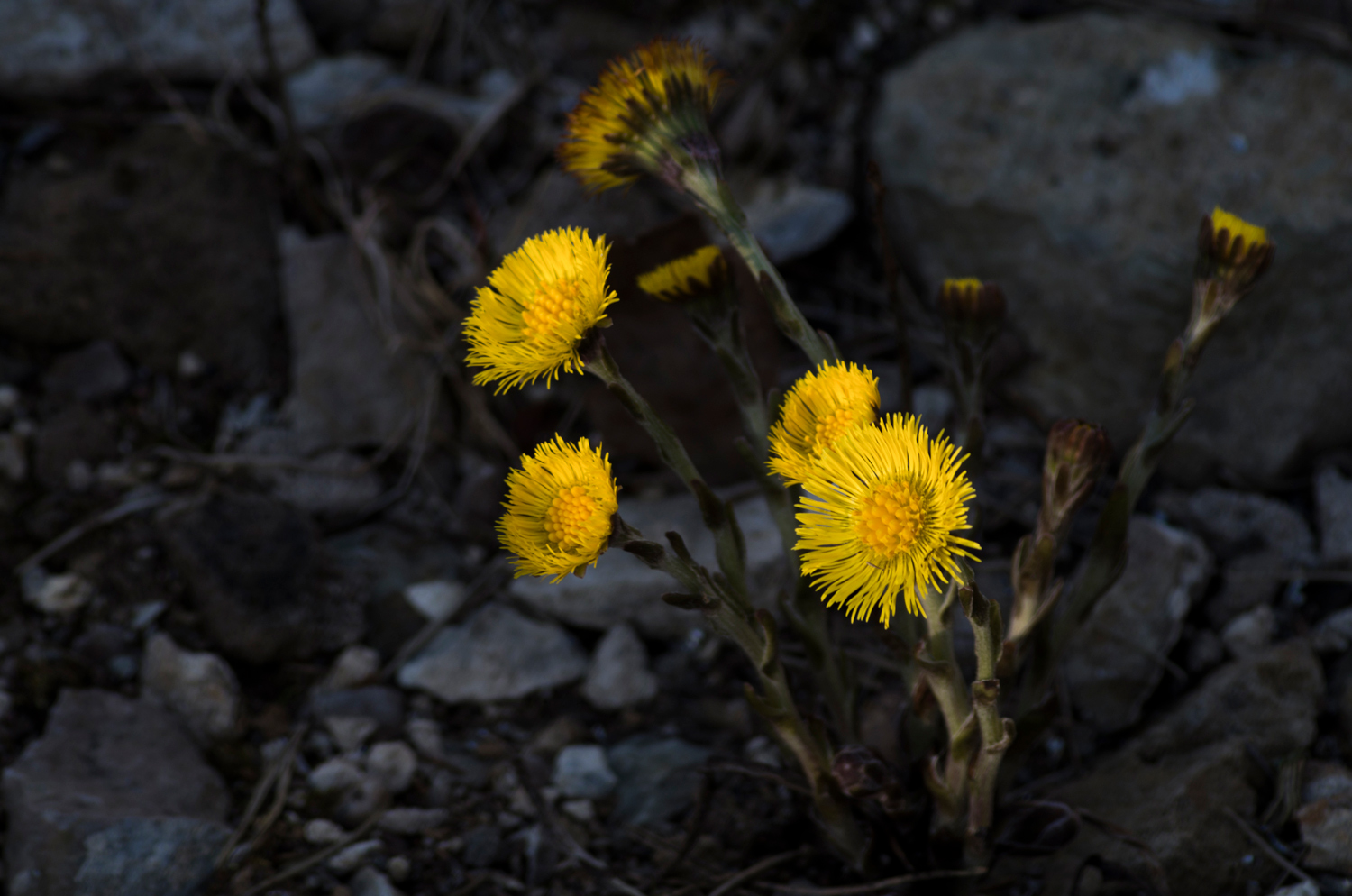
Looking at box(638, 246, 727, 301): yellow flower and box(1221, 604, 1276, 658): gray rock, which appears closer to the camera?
box(638, 246, 727, 301): yellow flower

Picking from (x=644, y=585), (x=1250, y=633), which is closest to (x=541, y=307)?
(x=644, y=585)

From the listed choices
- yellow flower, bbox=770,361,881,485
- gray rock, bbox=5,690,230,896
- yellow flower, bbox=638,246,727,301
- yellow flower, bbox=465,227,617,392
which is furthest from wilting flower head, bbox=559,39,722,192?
gray rock, bbox=5,690,230,896

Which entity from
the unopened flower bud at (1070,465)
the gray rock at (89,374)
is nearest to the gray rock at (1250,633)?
the unopened flower bud at (1070,465)

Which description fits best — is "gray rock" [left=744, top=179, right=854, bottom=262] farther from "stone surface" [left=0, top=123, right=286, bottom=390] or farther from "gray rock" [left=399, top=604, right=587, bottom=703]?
"stone surface" [left=0, top=123, right=286, bottom=390]

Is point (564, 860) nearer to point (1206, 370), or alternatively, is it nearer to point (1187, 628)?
point (1187, 628)

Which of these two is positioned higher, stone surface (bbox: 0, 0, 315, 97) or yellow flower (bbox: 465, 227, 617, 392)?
yellow flower (bbox: 465, 227, 617, 392)

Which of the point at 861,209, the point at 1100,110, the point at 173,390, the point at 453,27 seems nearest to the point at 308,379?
the point at 173,390

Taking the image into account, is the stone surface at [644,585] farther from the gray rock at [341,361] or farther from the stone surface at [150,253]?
the stone surface at [150,253]
